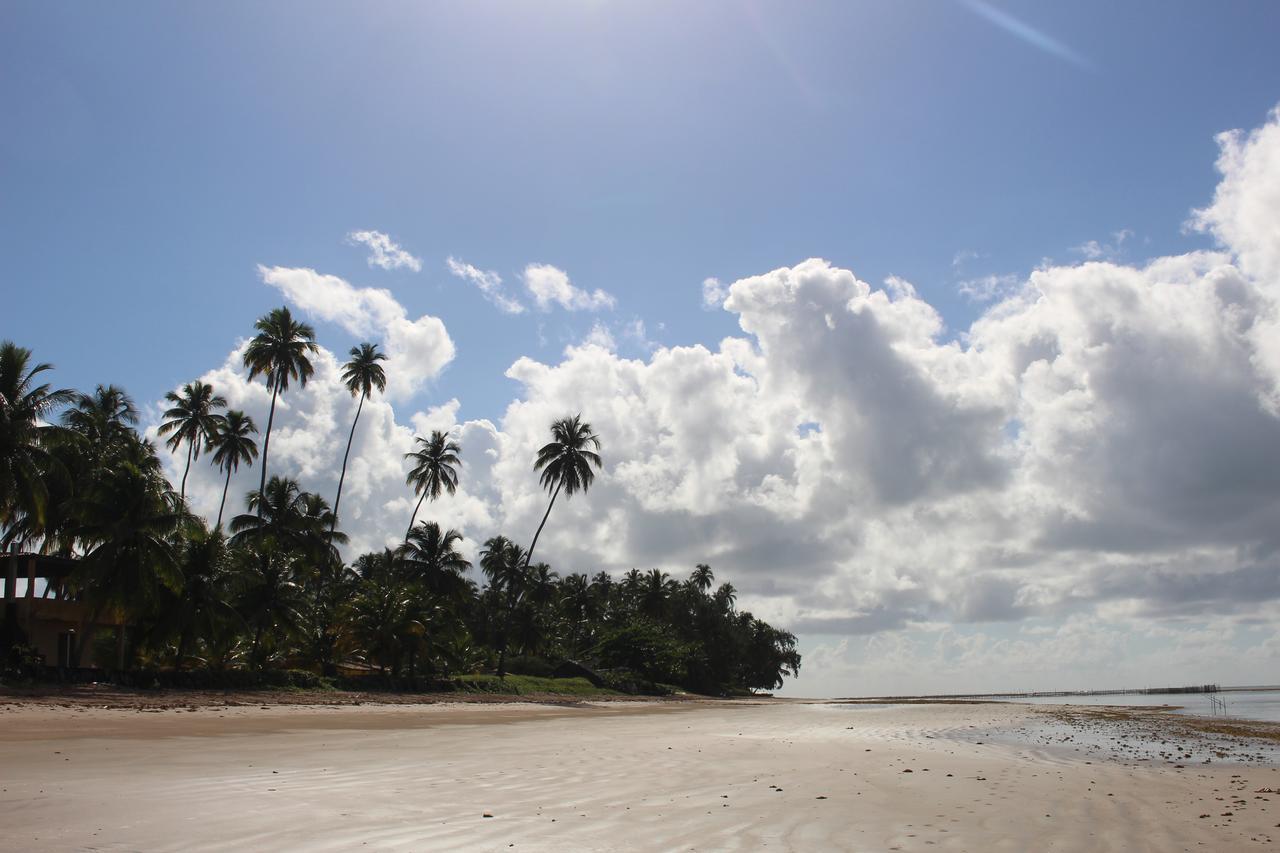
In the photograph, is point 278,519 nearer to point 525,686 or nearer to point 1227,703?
point 525,686

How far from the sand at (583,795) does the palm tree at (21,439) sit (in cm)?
1786

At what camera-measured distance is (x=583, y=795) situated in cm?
951

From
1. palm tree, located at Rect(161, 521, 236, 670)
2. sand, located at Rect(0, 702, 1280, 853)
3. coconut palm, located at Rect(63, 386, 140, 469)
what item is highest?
coconut palm, located at Rect(63, 386, 140, 469)

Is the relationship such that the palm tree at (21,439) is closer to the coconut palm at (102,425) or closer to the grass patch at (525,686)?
the coconut palm at (102,425)

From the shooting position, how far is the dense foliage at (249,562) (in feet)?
107

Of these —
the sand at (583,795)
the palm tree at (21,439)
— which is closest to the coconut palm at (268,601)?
the palm tree at (21,439)

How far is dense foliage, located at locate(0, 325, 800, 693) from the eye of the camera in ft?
107

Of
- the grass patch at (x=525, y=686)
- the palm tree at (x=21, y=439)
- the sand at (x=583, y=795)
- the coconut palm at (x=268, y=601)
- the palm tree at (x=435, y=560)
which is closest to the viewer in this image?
the sand at (x=583, y=795)

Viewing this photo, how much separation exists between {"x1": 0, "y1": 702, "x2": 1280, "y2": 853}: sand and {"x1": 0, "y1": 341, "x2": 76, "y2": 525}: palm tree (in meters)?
17.9

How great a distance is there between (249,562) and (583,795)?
3575 cm

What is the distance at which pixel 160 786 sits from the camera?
8.90 meters

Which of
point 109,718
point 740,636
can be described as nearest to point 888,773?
point 109,718

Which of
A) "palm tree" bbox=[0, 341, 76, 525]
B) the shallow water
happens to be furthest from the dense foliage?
the shallow water

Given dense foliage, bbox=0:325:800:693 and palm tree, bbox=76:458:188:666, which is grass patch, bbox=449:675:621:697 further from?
palm tree, bbox=76:458:188:666
